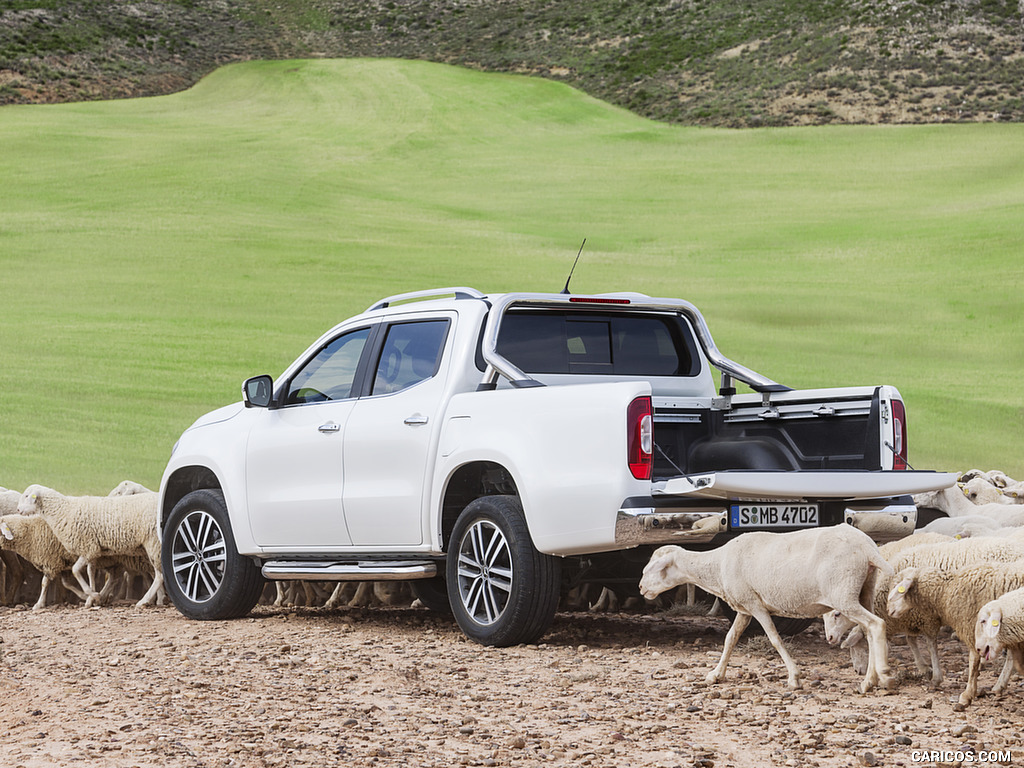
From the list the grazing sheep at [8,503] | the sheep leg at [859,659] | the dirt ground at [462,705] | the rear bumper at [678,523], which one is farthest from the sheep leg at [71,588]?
the sheep leg at [859,659]

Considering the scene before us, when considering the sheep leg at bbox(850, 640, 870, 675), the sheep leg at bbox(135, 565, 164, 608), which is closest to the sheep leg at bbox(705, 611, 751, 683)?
the sheep leg at bbox(850, 640, 870, 675)

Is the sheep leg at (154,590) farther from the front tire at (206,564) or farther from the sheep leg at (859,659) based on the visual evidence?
the sheep leg at (859,659)

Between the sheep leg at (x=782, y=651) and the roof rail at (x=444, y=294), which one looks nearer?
the sheep leg at (x=782, y=651)

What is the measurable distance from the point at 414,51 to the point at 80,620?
225 feet

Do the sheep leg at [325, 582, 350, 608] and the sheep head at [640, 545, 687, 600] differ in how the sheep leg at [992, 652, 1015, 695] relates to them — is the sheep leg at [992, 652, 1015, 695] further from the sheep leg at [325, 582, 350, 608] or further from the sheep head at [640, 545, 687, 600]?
the sheep leg at [325, 582, 350, 608]

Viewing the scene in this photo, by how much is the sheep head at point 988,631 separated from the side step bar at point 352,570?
3645mm

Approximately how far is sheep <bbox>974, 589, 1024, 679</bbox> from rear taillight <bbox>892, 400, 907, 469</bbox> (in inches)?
83.5

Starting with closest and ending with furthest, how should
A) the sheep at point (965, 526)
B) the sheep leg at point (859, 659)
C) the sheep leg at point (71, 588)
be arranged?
the sheep leg at point (859, 659) → the sheep at point (965, 526) → the sheep leg at point (71, 588)

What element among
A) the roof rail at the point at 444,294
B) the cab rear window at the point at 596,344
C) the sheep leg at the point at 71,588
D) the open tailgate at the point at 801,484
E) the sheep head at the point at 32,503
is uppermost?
the roof rail at the point at 444,294

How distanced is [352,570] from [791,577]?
3.38 m

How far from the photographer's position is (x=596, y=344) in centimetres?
894

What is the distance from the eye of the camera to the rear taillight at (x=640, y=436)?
7172 millimetres

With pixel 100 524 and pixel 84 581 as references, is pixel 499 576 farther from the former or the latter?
pixel 84 581

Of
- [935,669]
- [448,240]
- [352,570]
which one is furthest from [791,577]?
[448,240]
